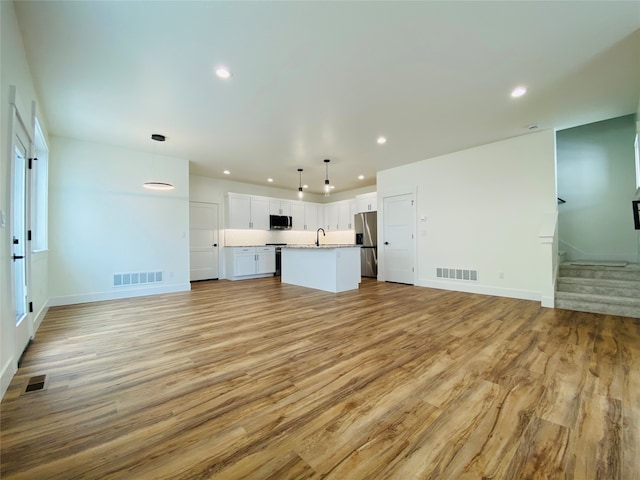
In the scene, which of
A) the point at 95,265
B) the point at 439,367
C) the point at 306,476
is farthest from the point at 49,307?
the point at 439,367

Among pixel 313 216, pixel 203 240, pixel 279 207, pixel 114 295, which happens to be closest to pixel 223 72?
pixel 114 295

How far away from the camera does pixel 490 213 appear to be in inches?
194

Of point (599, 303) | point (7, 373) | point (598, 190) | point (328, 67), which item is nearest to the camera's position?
point (7, 373)

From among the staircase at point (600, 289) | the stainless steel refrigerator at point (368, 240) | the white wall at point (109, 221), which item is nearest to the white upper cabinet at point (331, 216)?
the stainless steel refrigerator at point (368, 240)

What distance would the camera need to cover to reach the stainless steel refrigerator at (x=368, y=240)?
7.12 m

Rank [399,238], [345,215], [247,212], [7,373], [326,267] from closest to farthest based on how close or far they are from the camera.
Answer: [7,373] → [326,267] → [399,238] → [247,212] → [345,215]

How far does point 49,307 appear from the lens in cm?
430

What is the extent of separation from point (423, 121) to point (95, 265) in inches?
240

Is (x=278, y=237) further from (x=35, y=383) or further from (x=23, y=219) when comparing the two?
(x=35, y=383)

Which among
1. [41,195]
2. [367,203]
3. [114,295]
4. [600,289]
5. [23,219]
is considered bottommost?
[114,295]

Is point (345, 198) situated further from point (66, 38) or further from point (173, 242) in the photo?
point (66, 38)

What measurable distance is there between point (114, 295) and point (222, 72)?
178 inches

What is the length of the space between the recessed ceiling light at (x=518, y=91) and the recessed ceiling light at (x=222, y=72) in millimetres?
3294

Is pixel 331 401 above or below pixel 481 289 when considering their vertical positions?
below
